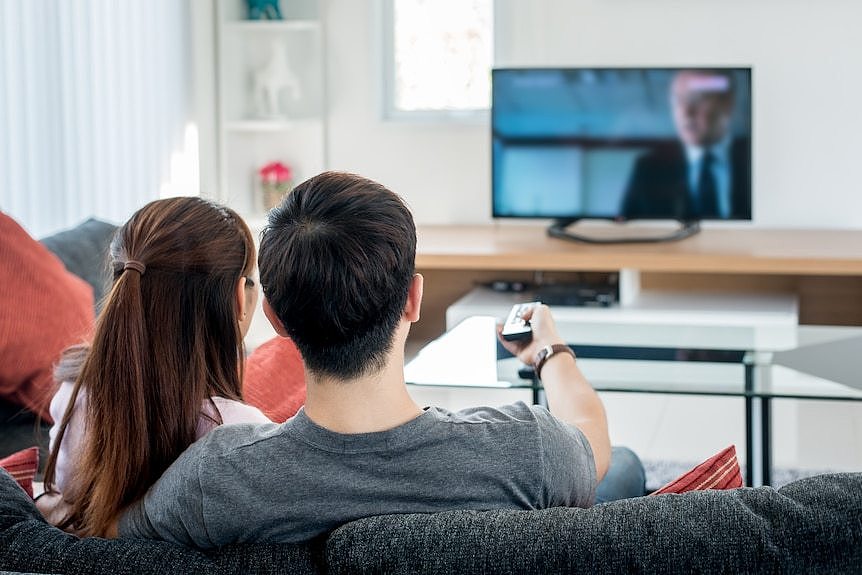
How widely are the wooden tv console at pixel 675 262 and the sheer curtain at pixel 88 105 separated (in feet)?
3.75

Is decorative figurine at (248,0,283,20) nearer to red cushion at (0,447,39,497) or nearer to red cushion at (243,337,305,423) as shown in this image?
red cushion at (243,337,305,423)

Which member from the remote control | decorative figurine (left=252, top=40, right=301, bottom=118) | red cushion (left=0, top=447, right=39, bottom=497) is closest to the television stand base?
decorative figurine (left=252, top=40, right=301, bottom=118)

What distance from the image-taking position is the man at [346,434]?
1.20 metres

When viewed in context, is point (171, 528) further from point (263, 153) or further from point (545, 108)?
point (263, 153)

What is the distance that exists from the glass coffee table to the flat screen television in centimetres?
152

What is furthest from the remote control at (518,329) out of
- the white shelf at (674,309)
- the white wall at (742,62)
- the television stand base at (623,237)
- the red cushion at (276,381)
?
the white wall at (742,62)

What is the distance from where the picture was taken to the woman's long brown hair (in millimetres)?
1367

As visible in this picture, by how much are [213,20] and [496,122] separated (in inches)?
53.8

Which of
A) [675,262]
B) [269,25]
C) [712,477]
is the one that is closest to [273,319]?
[712,477]

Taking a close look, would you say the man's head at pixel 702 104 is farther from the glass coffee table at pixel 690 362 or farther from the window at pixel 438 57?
the glass coffee table at pixel 690 362

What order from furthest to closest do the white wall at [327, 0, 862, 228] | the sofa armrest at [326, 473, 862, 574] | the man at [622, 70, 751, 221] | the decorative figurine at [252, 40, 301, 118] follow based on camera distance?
1. the decorative figurine at [252, 40, 301, 118]
2. the white wall at [327, 0, 862, 228]
3. the man at [622, 70, 751, 221]
4. the sofa armrest at [326, 473, 862, 574]

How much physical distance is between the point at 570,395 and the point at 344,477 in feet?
1.57

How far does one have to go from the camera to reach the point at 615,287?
15.5 feet

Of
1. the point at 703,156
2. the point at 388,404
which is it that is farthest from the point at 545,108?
the point at 388,404
